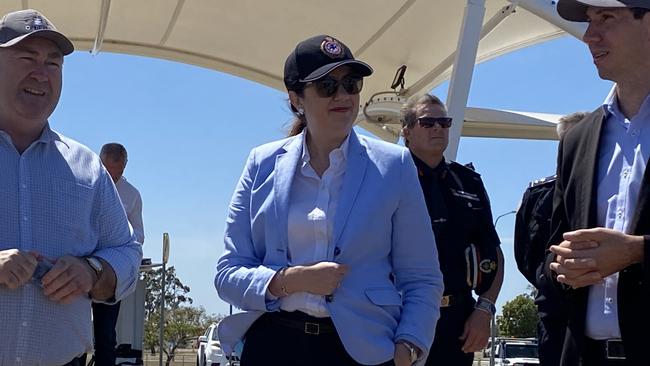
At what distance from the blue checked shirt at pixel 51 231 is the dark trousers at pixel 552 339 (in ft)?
5.15

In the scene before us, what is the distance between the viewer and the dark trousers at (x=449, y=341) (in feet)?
15.1

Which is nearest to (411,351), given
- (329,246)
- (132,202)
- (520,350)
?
(329,246)

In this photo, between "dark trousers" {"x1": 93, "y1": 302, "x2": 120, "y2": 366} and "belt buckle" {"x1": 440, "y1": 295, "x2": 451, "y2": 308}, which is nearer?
"belt buckle" {"x1": 440, "y1": 295, "x2": 451, "y2": 308}

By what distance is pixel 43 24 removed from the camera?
3248mm

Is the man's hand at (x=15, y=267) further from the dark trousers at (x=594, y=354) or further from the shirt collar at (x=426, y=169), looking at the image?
the shirt collar at (x=426, y=169)

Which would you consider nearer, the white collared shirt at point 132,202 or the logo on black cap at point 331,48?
the logo on black cap at point 331,48

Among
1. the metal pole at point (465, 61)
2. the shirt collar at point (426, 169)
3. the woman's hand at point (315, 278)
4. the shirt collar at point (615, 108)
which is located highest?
the metal pole at point (465, 61)

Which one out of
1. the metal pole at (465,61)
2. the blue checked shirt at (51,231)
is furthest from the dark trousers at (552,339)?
the metal pole at (465,61)

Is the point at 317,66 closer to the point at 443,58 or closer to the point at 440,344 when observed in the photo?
the point at 440,344

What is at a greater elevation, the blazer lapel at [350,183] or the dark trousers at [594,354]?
the blazer lapel at [350,183]

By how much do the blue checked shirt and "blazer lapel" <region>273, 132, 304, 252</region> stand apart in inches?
26.1

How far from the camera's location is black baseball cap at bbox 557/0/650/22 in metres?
2.90

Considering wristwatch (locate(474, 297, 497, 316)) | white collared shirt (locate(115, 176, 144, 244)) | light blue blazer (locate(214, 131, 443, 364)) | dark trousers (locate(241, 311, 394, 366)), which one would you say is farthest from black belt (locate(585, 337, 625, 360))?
white collared shirt (locate(115, 176, 144, 244))

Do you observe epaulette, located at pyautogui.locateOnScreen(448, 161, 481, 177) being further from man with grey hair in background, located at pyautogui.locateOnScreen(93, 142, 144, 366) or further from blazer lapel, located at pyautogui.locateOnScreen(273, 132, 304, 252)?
man with grey hair in background, located at pyautogui.locateOnScreen(93, 142, 144, 366)
